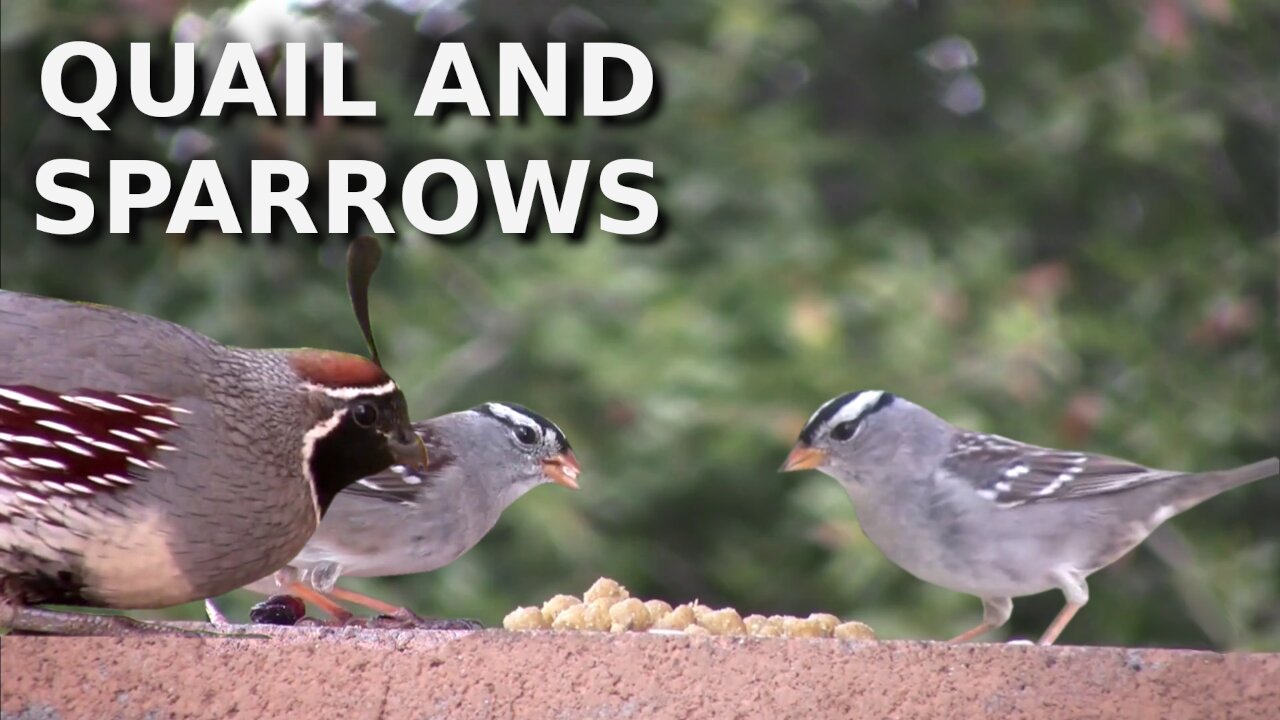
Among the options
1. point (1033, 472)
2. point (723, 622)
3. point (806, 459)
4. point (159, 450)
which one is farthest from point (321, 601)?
point (1033, 472)

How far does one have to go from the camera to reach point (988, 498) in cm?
281

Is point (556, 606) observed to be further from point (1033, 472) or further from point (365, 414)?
point (1033, 472)

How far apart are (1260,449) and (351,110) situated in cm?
348

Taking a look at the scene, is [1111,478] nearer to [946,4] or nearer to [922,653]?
[922,653]

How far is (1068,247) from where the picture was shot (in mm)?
7363

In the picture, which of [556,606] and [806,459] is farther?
[806,459]

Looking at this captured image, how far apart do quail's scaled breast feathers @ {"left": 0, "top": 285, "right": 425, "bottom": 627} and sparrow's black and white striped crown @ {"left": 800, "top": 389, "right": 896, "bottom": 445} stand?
831 millimetres

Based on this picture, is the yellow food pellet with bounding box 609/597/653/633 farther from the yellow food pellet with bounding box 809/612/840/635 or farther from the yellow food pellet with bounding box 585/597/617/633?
the yellow food pellet with bounding box 809/612/840/635

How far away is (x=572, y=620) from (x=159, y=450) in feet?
1.84

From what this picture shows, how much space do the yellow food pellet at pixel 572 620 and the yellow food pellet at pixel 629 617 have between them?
4cm

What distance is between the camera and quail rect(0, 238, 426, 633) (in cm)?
204

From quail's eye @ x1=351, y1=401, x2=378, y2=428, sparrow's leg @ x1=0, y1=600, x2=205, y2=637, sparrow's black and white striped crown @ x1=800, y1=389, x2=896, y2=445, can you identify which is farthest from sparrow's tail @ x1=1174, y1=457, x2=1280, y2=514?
sparrow's leg @ x1=0, y1=600, x2=205, y2=637

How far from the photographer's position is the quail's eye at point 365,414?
2.25 meters

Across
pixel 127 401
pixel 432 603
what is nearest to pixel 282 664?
pixel 127 401
